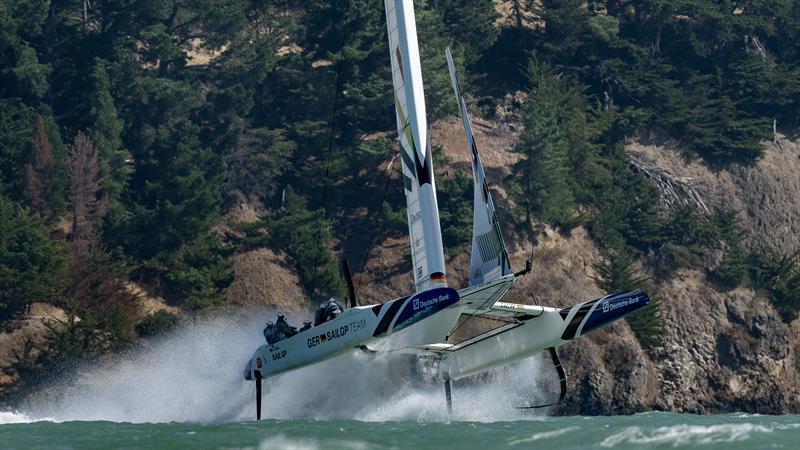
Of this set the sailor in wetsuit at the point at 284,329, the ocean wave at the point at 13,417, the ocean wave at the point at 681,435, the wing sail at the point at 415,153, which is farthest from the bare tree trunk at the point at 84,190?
the ocean wave at the point at 681,435

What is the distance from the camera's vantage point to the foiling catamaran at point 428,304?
29.6m

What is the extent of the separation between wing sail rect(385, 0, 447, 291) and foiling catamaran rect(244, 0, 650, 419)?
0.06ft

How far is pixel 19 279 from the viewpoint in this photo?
42.5 metres

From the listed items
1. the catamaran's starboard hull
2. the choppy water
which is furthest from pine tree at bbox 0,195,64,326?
the catamaran's starboard hull

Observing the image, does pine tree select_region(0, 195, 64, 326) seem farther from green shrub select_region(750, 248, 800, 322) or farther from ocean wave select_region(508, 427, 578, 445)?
green shrub select_region(750, 248, 800, 322)

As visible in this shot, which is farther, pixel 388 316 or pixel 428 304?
pixel 388 316

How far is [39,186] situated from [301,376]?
49.6 feet

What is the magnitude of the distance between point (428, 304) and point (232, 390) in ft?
32.9

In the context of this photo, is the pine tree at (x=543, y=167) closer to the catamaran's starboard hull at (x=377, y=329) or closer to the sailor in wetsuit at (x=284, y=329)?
the sailor in wetsuit at (x=284, y=329)

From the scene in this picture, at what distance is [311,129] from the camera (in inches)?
2088

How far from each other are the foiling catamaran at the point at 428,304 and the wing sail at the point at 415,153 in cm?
2

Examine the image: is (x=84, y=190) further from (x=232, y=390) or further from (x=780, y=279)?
(x=780, y=279)

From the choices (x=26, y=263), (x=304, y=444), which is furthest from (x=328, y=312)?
(x=26, y=263)

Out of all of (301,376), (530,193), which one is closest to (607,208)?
(530,193)
